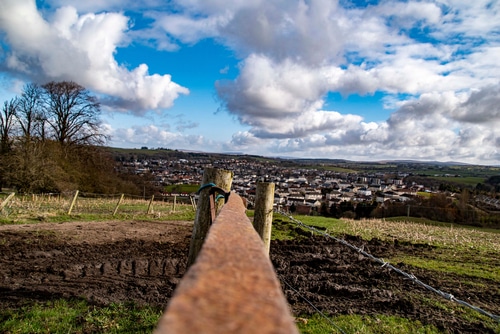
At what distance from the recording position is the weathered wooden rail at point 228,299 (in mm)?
548

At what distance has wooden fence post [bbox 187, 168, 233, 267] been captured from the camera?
10.6 ft

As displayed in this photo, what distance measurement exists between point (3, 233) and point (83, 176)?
24.2m

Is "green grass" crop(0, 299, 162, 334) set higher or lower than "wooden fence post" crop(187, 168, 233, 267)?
lower

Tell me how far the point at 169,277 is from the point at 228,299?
7.93 m

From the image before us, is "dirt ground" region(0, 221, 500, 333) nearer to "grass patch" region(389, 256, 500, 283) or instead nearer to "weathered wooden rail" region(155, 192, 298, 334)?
"grass patch" region(389, 256, 500, 283)

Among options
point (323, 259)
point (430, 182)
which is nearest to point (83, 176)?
point (323, 259)

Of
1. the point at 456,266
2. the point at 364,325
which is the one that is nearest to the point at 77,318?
the point at 364,325

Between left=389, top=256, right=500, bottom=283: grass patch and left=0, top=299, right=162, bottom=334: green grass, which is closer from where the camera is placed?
left=0, top=299, right=162, bottom=334: green grass

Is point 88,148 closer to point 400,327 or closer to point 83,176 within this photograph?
point 83,176

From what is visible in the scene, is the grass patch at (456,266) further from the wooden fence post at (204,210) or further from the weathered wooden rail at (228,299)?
the weathered wooden rail at (228,299)

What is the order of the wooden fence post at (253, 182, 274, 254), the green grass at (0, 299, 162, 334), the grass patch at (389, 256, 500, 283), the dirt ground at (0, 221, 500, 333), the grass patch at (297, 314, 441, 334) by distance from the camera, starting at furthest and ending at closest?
the grass patch at (389, 256, 500, 283) < the dirt ground at (0, 221, 500, 333) < the grass patch at (297, 314, 441, 334) < the green grass at (0, 299, 162, 334) < the wooden fence post at (253, 182, 274, 254)

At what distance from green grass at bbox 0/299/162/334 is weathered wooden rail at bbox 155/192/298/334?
4981 mm

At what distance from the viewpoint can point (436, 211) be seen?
36969mm

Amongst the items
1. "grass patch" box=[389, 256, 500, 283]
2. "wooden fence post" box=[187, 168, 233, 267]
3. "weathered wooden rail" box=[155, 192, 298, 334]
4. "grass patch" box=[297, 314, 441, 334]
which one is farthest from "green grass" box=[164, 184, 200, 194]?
"weathered wooden rail" box=[155, 192, 298, 334]
